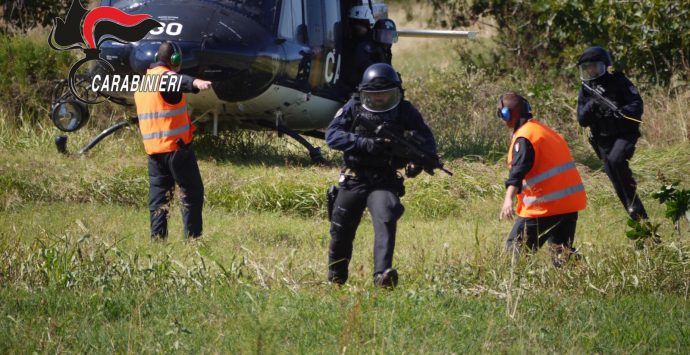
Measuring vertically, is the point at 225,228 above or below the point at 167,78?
below

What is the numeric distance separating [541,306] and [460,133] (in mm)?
10528

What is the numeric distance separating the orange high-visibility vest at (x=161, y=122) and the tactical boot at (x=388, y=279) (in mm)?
3235

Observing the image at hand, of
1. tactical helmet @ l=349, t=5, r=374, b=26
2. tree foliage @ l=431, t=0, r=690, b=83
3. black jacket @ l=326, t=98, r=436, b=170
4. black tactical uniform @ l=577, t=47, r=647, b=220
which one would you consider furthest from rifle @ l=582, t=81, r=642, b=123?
tree foliage @ l=431, t=0, r=690, b=83

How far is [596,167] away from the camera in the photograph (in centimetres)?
1577

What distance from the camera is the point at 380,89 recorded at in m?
8.13

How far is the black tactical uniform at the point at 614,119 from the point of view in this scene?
1121 cm

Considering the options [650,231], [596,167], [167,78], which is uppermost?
[167,78]

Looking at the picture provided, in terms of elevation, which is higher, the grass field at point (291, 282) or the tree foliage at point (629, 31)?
the tree foliage at point (629, 31)

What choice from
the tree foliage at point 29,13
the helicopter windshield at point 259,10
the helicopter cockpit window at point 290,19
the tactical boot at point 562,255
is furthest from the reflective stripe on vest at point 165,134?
the tree foliage at point 29,13

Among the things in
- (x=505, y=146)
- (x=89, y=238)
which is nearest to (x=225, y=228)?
(x=89, y=238)

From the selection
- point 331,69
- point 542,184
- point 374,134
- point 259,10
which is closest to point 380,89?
point 374,134

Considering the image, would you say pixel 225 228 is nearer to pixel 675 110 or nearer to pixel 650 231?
pixel 650 231

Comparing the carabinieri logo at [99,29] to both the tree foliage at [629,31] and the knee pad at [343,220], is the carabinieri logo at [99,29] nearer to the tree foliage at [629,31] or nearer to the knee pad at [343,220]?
the knee pad at [343,220]

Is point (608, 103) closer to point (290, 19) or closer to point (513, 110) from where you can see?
point (513, 110)
